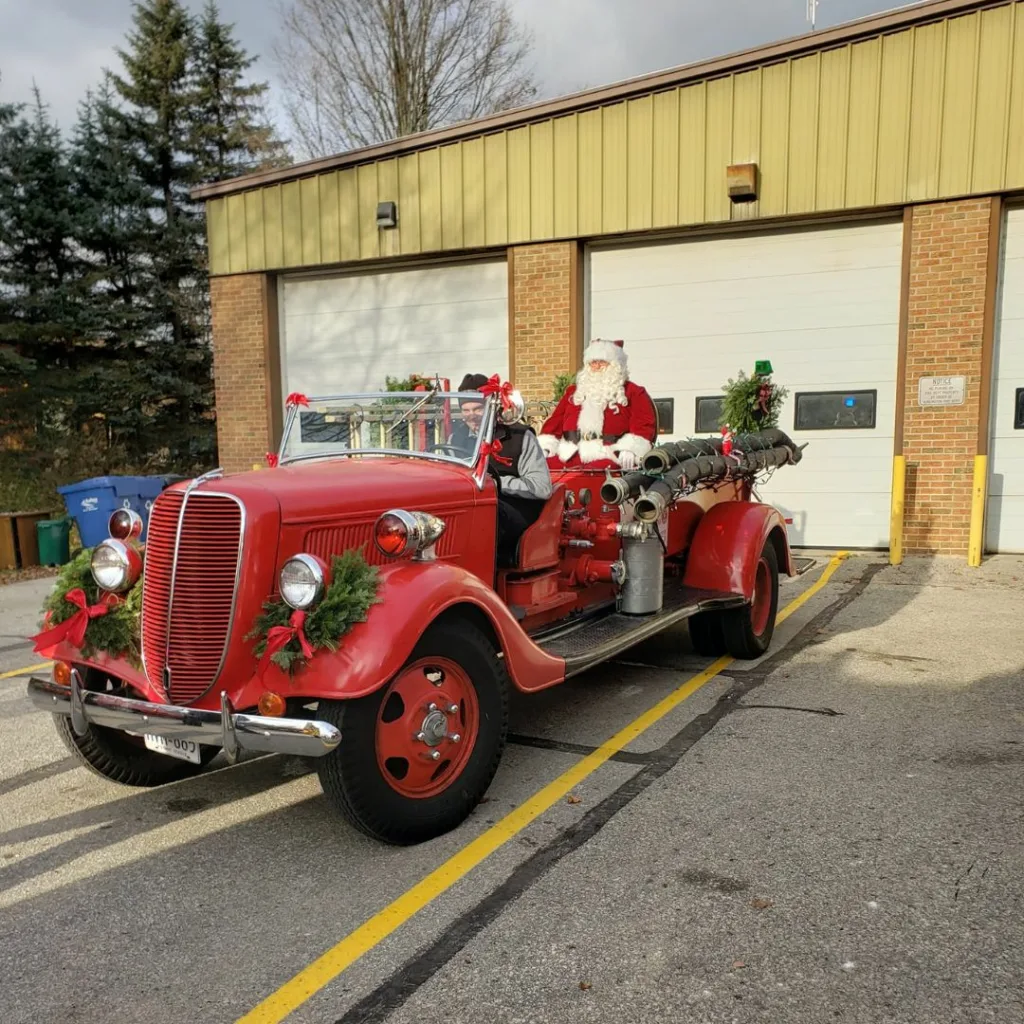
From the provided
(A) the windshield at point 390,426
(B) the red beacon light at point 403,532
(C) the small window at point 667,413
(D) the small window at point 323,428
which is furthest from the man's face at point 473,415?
(C) the small window at point 667,413

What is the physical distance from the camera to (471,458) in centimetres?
439

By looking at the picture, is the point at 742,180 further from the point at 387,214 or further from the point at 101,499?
the point at 101,499

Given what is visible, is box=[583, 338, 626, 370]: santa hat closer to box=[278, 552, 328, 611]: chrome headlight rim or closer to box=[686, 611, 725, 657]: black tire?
box=[686, 611, 725, 657]: black tire

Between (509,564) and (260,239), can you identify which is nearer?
(509,564)

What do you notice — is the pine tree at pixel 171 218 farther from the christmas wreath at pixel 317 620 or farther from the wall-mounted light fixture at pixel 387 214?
the christmas wreath at pixel 317 620

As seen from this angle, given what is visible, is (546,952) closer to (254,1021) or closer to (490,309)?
(254,1021)

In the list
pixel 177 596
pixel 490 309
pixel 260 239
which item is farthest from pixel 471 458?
pixel 260 239

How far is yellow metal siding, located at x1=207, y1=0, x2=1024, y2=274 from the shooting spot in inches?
355

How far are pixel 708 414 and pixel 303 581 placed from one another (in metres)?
8.33

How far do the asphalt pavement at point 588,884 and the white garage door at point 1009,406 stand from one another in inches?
214

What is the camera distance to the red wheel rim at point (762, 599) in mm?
6328

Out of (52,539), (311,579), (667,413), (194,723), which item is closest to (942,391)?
(667,413)

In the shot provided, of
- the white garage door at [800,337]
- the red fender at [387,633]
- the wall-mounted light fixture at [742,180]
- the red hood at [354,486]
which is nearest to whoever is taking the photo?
the red fender at [387,633]

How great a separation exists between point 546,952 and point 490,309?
1001cm
